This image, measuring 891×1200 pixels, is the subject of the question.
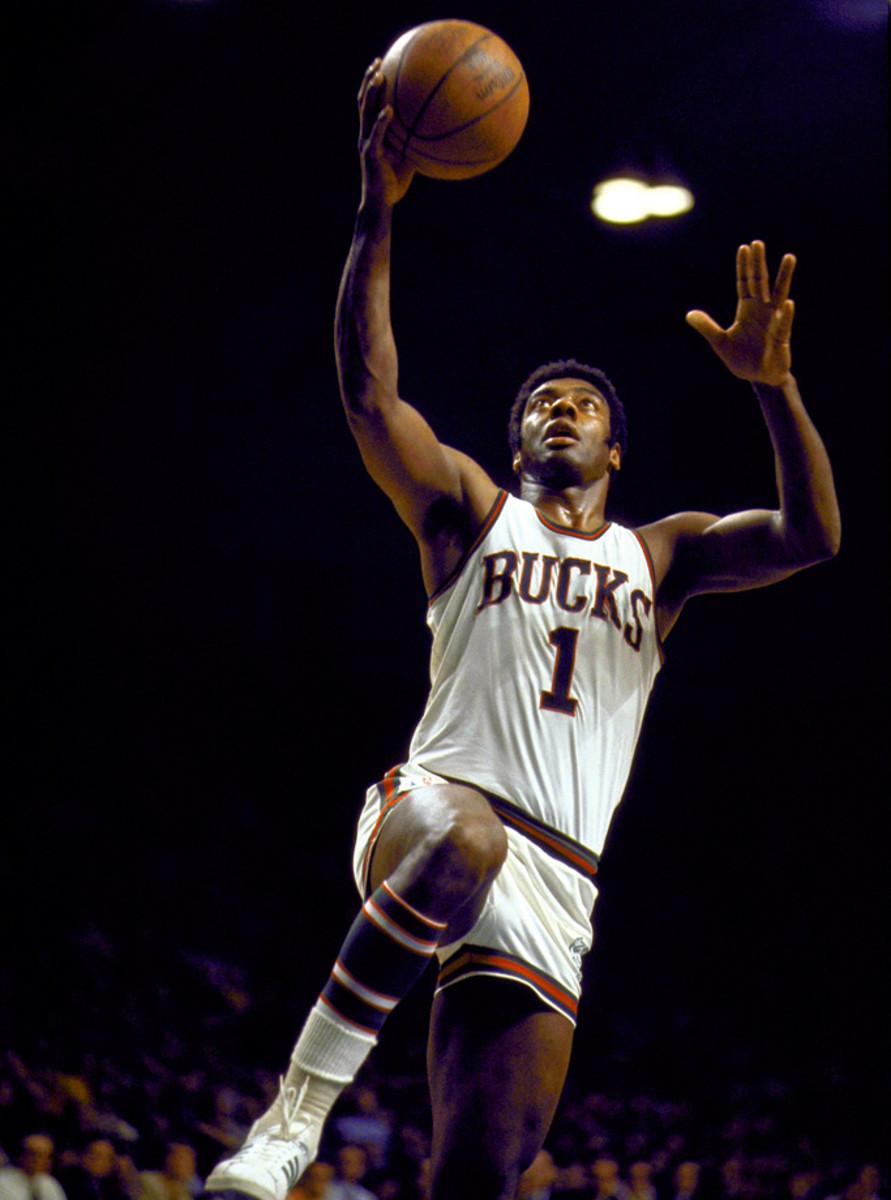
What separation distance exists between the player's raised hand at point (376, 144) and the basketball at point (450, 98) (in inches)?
2.0

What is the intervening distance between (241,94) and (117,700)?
4169 mm

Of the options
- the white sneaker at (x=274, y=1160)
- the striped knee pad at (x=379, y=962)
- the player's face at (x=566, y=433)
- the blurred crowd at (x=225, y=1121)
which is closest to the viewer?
the white sneaker at (x=274, y=1160)

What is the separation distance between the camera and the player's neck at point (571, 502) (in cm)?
319

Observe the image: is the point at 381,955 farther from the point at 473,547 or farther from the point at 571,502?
the point at 571,502

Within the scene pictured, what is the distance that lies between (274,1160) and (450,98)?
7.69ft

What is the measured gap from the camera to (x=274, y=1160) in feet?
6.46

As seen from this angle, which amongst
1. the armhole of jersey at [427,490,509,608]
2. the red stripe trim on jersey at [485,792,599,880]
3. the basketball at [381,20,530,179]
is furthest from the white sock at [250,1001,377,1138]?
the basketball at [381,20,530,179]

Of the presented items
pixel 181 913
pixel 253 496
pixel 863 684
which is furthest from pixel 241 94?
pixel 863 684

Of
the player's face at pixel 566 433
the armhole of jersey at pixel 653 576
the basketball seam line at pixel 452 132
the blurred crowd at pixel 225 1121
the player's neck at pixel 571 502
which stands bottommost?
the blurred crowd at pixel 225 1121

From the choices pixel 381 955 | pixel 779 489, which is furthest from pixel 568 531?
pixel 381 955

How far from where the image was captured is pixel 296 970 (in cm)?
791

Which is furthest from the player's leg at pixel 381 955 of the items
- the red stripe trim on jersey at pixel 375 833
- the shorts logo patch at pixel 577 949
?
the shorts logo patch at pixel 577 949

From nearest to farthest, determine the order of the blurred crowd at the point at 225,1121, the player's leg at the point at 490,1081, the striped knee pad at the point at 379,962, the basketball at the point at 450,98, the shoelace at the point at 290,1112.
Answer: the shoelace at the point at 290,1112 < the striped knee pad at the point at 379,962 < the player's leg at the point at 490,1081 < the basketball at the point at 450,98 < the blurred crowd at the point at 225,1121

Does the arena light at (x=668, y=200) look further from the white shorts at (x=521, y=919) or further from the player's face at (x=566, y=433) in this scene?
the white shorts at (x=521, y=919)
